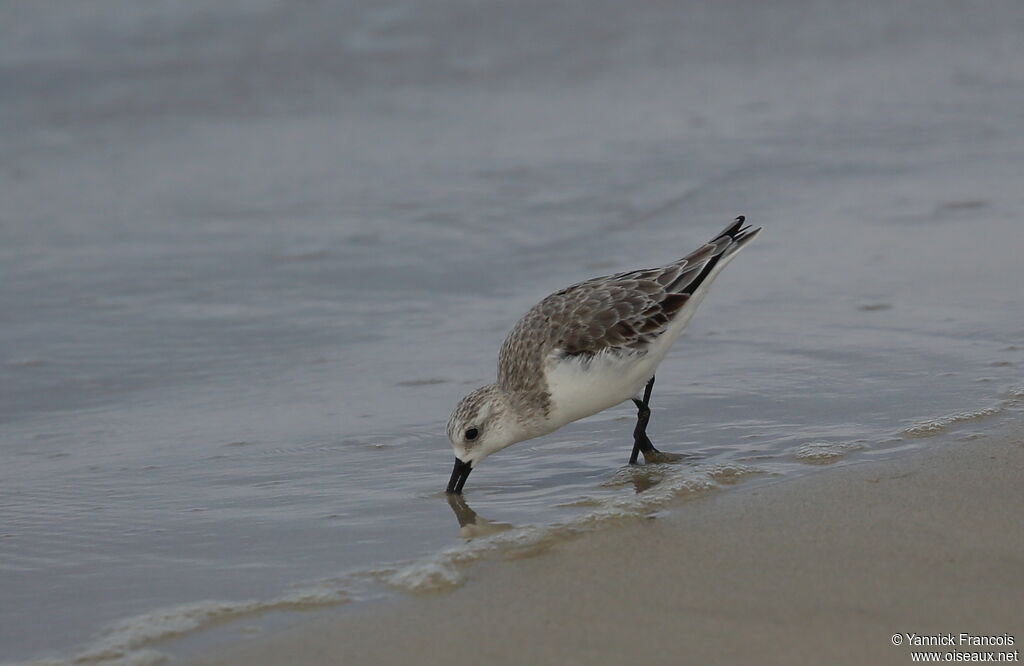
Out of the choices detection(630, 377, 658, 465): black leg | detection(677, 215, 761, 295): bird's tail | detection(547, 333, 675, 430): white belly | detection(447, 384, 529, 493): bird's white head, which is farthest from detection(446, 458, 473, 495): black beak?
detection(677, 215, 761, 295): bird's tail

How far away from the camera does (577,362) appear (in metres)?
6.25

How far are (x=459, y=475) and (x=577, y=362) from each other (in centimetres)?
72

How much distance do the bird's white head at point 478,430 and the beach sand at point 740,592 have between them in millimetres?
923

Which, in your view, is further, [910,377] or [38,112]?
[38,112]

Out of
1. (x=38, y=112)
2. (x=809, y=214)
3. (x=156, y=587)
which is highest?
(x=38, y=112)

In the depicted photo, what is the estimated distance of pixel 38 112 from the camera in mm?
14656

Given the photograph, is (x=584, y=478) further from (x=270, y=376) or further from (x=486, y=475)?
(x=270, y=376)

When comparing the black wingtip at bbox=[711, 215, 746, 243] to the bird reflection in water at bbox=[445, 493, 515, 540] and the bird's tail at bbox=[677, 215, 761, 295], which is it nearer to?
the bird's tail at bbox=[677, 215, 761, 295]

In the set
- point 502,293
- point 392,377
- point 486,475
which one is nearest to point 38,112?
point 502,293

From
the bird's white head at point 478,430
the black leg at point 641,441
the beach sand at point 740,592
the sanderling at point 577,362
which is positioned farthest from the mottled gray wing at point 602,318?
the beach sand at point 740,592

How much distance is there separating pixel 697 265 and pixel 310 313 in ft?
11.4

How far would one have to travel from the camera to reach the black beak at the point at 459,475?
6059 mm

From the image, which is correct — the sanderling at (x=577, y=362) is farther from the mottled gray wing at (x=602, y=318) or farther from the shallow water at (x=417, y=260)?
the shallow water at (x=417, y=260)

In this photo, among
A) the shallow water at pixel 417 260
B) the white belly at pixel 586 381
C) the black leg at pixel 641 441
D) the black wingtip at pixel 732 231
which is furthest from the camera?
the black wingtip at pixel 732 231
